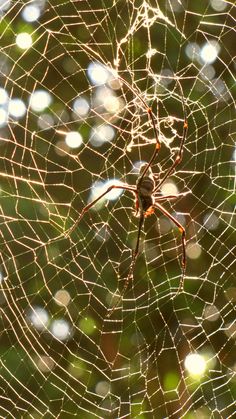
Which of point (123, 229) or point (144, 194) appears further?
point (123, 229)

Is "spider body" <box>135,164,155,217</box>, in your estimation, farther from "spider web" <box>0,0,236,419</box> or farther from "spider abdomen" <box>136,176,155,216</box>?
"spider web" <box>0,0,236,419</box>

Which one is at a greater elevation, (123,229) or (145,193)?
(123,229)

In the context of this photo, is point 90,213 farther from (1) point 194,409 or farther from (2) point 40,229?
(1) point 194,409

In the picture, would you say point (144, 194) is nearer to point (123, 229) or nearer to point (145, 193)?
point (145, 193)

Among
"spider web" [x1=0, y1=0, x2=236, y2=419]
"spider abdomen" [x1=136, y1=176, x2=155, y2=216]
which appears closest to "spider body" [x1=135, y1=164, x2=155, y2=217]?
"spider abdomen" [x1=136, y1=176, x2=155, y2=216]

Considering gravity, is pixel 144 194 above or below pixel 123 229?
→ below

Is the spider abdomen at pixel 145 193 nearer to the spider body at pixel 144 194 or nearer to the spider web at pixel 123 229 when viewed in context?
the spider body at pixel 144 194

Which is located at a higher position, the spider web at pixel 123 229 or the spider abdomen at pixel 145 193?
the spider web at pixel 123 229

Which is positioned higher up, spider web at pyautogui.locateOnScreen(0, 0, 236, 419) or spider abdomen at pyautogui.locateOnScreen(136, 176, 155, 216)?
spider web at pyautogui.locateOnScreen(0, 0, 236, 419)

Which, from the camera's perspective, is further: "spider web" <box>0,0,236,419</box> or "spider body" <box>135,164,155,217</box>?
"spider web" <box>0,0,236,419</box>

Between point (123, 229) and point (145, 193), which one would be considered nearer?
point (145, 193)

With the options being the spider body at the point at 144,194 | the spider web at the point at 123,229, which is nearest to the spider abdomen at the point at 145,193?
the spider body at the point at 144,194

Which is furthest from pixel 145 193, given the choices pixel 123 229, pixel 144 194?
pixel 123 229

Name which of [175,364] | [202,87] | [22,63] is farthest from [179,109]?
[175,364]
